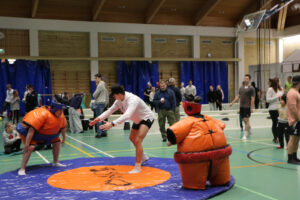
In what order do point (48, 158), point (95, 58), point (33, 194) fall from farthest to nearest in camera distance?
point (95, 58), point (48, 158), point (33, 194)

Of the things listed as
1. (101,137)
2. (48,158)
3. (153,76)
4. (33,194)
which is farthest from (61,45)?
(33,194)

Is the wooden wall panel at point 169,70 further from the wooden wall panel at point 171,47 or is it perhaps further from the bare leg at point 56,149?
the bare leg at point 56,149

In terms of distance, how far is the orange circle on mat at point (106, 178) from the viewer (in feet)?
15.9

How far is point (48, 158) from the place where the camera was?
747cm

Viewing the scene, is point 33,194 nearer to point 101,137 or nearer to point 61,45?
point 101,137

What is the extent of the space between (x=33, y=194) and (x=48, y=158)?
3.07 m

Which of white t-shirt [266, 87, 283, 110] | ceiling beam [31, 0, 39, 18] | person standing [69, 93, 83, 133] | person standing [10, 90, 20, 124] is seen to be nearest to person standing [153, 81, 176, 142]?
white t-shirt [266, 87, 283, 110]

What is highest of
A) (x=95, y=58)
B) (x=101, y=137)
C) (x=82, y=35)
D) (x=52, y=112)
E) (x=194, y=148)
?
(x=82, y=35)

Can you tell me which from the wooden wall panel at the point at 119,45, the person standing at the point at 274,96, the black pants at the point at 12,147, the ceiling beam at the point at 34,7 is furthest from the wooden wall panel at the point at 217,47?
the black pants at the point at 12,147

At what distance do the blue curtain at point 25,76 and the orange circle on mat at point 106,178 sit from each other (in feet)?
44.6

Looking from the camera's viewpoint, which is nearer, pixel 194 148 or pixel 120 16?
pixel 194 148

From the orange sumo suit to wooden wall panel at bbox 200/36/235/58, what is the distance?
19.0m

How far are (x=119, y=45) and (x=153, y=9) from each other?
3.08 m

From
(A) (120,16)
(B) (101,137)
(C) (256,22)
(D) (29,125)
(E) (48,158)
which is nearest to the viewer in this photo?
(D) (29,125)
